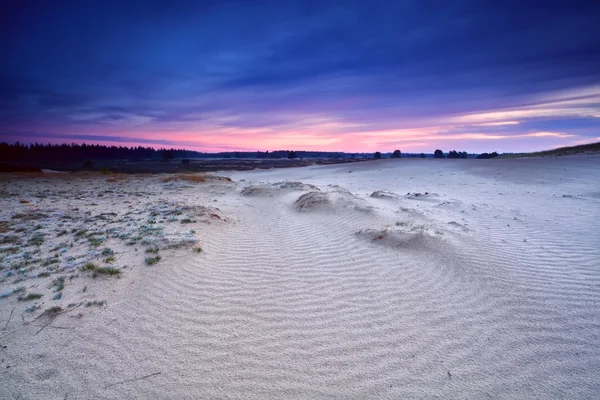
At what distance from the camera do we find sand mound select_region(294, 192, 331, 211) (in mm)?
11552

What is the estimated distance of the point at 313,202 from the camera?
11.9m

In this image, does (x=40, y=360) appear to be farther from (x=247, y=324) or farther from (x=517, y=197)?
(x=517, y=197)

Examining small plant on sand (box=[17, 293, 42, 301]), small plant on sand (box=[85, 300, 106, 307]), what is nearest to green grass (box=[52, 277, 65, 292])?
small plant on sand (box=[17, 293, 42, 301])

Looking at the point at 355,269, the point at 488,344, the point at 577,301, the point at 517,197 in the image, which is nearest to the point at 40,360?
the point at 355,269

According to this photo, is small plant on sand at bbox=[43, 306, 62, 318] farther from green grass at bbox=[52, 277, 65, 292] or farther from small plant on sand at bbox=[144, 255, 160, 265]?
small plant on sand at bbox=[144, 255, 160, 265]

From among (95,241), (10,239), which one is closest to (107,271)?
(95,241)

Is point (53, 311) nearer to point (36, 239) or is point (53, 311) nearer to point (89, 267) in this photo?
point (89, 267)

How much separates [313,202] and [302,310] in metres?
7.82

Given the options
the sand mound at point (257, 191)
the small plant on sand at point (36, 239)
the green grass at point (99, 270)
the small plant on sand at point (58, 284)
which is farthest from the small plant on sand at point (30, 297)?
the sand mound at point (257, 191)

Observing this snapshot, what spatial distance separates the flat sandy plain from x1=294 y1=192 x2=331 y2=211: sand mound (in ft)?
8.87

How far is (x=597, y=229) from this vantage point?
25.6 ft

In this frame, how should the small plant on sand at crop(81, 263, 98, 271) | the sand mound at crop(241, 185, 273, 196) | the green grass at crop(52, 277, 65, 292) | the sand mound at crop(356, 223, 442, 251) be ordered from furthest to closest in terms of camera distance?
the sand mound at crop(241, 185, 273, 196) < the sand mound at crop(356, 223, 442, 251) < the small plant on sand at crop(81, 263, 98, 271) < the green grass at crop(52, 277, 65, 292)

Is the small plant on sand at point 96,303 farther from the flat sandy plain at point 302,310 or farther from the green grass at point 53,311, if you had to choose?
the green grass at point 53,311

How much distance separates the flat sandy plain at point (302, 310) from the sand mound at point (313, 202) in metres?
2.70
